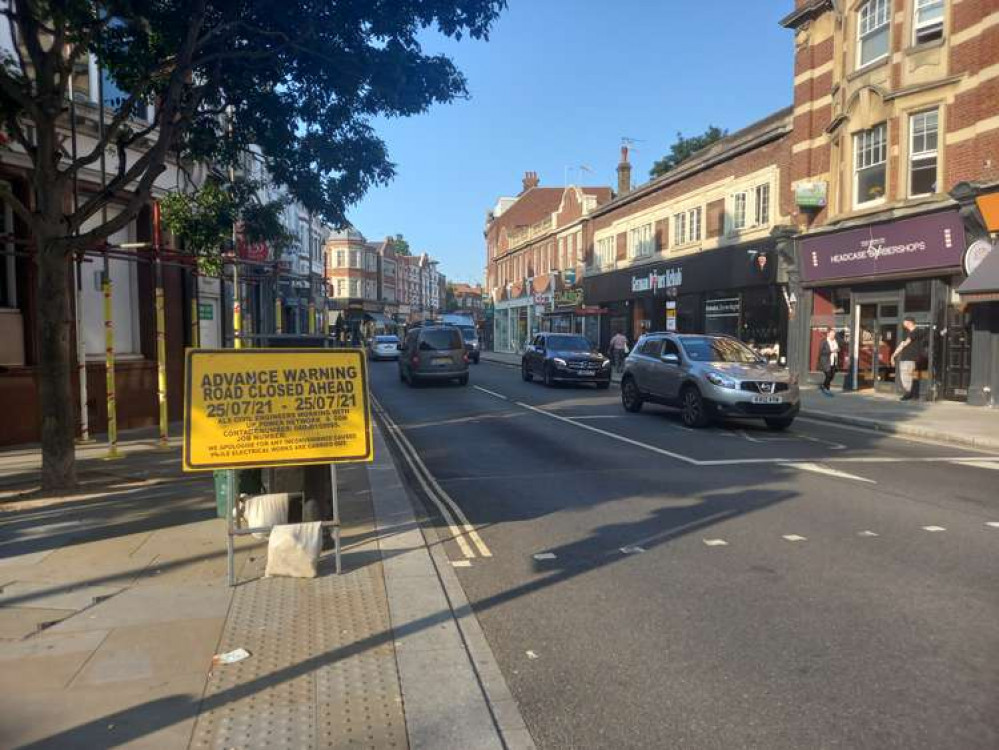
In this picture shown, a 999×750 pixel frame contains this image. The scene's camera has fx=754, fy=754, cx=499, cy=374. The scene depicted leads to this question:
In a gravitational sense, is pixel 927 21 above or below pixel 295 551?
above

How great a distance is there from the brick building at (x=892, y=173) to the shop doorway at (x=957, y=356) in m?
0.03

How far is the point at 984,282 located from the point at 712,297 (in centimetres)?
1239

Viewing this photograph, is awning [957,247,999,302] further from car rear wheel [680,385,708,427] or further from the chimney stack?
the chimney stack

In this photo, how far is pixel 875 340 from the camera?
2047 cm

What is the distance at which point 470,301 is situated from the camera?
15850cm

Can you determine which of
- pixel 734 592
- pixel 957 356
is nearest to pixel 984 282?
pixel 957 356

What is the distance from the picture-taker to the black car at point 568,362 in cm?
2277

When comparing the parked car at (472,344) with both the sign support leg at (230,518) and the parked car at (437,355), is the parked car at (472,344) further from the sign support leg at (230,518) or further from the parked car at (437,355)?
the sign support leg at (230,518)

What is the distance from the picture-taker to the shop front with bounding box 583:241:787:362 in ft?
79.0

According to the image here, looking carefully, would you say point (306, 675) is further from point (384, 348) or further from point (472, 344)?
point (384, 348)

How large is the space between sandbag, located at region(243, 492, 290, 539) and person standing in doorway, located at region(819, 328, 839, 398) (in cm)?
1742

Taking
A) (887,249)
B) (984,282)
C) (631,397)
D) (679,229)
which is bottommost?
(631,397)

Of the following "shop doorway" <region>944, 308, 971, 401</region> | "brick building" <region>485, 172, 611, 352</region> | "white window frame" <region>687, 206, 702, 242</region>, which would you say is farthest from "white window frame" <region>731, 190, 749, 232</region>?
"brick building" <region>485, 172, 611, 352</region>

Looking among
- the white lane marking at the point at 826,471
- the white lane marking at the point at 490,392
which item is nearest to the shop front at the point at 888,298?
the white lane marking at the point at 490,392
